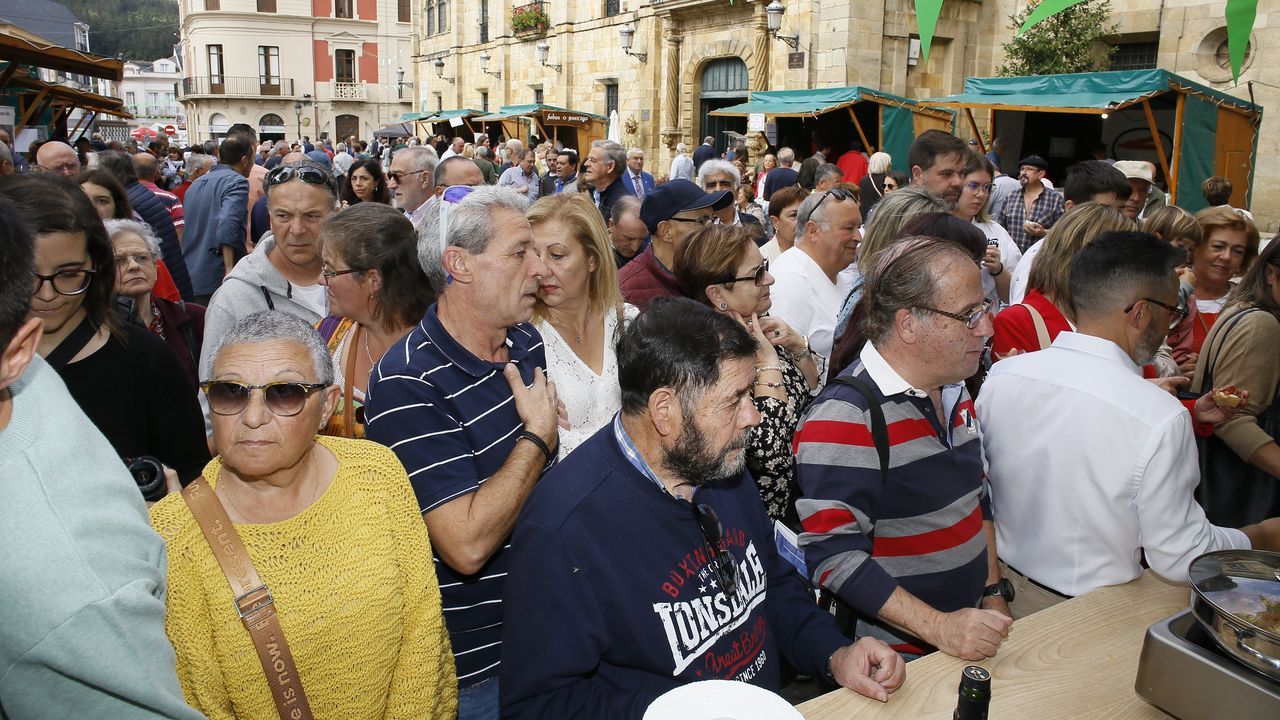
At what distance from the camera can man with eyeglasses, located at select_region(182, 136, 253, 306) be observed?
6.31 m

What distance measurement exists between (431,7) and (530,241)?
34038mm

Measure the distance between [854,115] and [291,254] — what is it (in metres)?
11.4

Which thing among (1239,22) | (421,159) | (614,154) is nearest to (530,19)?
(614,154)

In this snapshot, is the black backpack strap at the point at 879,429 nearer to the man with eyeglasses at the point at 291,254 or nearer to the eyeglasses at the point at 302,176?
the man with eyeglasses at the point at 291,254

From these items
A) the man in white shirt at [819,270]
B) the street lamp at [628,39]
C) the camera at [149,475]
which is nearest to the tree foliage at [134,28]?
the street lamp at [628,39]

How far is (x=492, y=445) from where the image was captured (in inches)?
85.9

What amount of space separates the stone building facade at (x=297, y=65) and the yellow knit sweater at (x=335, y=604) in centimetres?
5037

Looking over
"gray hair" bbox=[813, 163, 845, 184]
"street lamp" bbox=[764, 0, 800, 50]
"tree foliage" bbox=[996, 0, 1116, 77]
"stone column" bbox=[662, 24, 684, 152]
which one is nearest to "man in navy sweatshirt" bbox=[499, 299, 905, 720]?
"gray hair" bbox=[813, 163, 845, 184]

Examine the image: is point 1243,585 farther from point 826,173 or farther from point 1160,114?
point 1160,114

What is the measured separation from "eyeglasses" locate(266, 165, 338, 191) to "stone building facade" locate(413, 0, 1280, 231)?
44.5 feet

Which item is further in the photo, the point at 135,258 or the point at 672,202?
the point at 672,202

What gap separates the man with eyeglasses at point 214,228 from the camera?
6312 millimetres

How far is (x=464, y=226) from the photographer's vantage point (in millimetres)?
2381

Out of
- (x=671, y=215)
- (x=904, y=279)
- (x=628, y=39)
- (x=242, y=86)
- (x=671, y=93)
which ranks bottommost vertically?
(x=904, y=279)
